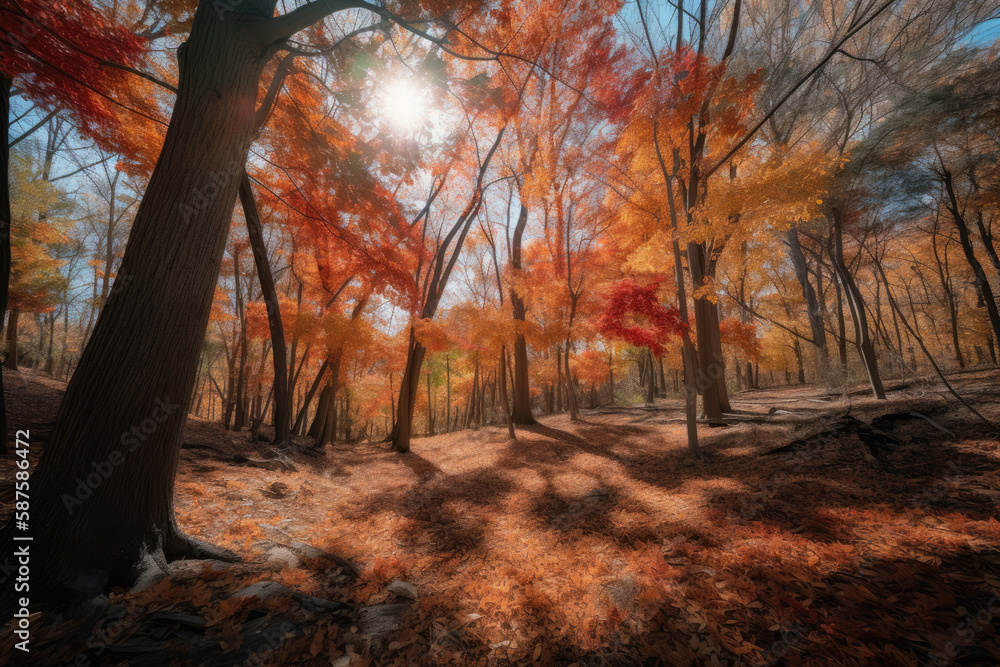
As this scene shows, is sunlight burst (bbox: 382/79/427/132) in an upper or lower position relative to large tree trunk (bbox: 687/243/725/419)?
upper

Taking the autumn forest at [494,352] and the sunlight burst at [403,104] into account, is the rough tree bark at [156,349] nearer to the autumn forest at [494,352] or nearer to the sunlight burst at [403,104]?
the autumn forest at [494,352]

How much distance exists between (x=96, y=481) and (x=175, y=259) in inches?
65.5

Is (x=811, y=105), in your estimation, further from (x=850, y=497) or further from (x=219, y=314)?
(x=219, y=314)

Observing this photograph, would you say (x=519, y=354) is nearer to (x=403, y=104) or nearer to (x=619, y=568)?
(x=403, y=104)

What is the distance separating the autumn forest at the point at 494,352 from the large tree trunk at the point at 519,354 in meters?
0.12

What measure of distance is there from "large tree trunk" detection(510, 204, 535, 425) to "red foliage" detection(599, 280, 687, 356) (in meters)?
3.06

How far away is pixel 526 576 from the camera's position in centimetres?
283

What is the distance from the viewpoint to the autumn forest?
78.0 inches

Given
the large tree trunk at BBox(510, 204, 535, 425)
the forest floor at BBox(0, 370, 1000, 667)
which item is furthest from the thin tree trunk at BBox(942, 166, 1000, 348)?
the large tree trunk at BBox(510, 204, 535, 425)

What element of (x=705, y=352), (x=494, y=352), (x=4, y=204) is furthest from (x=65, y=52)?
(x=705, y=352)

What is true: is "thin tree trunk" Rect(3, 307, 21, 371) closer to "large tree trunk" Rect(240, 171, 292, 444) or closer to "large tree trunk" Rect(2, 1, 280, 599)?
"large tree trunk" Rect(240, 171, 292, 444)

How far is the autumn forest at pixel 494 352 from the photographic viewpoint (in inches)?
78.0

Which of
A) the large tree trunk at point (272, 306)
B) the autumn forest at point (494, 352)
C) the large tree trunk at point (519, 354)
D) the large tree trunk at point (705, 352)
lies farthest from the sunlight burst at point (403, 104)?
the large tree trunk at point (705, 352)

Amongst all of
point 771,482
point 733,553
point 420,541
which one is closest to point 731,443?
point 771,482
